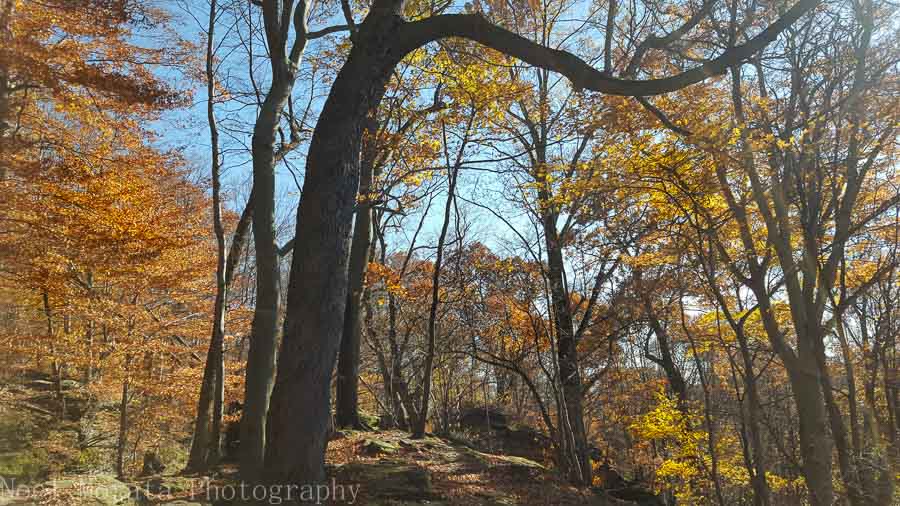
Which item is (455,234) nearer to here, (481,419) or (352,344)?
(352,344)

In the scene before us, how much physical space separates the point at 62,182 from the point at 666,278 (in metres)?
10.7

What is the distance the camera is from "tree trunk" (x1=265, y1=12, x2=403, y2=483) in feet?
9.04

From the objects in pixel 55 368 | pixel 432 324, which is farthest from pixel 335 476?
pixel 55 368

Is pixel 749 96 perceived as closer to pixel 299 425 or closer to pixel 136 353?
pixel 299 425

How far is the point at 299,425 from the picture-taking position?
275cm

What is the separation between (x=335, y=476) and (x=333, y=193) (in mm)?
3988

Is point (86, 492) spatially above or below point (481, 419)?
above

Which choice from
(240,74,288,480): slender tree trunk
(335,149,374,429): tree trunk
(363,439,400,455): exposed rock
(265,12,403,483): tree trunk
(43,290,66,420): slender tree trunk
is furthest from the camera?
(43,290,66,420): slender tree trunk

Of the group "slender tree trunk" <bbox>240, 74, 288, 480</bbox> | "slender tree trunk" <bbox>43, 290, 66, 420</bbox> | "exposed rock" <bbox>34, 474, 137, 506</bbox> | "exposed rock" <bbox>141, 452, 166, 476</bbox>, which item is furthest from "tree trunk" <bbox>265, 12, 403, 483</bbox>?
"exposed rock" <bbox>141, 452, 166, 476</bbox>

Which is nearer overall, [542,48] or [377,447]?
[542,48]

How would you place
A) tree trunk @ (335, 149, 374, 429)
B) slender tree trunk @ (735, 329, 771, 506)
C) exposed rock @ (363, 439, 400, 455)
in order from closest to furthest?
slender tree trunk @ (735, 329, 771, 506), exposed rock @ (363, 439, 400, 455), tree trunk @ (335, 149, 374, 429)

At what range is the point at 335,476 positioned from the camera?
18.5 ft

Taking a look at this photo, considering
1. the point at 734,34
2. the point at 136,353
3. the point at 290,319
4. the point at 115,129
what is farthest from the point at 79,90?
the point at 734,34

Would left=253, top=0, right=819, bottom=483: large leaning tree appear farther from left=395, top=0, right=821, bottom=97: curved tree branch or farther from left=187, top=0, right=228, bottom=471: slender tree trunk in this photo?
left=187, top=0, right=228, bottom=471: slender tree trunk
